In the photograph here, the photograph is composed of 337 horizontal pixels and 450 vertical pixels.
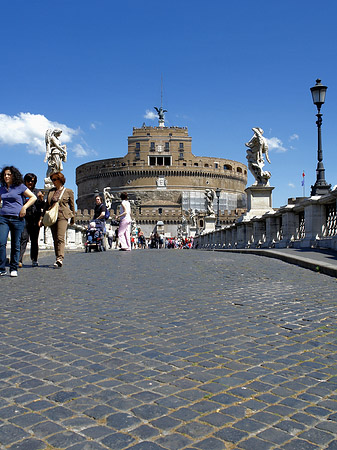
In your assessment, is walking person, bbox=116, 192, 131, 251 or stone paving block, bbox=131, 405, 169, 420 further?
walking person, bbox=116, 192, 131, 251

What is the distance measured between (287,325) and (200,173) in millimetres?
88725

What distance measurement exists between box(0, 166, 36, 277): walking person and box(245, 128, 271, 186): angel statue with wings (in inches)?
418

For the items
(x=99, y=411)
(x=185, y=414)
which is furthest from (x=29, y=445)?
(x=185, y=414)

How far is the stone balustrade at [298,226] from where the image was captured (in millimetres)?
11375

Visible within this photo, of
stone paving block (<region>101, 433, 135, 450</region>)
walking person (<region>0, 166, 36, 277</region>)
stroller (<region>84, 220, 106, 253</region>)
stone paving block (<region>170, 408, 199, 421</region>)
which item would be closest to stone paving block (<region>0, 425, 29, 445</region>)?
stone paving block (<region>101, 433, 135, 450</region>)

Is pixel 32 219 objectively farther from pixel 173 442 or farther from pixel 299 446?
pixel 299 446

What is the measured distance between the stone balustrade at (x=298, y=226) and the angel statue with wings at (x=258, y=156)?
1345 mm

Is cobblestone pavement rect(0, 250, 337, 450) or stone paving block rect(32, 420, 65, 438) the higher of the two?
cobblestone pavement rect(0, 250, 337, 450)

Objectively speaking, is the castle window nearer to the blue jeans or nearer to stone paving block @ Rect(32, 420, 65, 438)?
the blue jeans

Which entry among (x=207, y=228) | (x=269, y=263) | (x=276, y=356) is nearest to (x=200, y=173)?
(x=207, y=228)

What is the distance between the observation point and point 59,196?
8898 millimetres

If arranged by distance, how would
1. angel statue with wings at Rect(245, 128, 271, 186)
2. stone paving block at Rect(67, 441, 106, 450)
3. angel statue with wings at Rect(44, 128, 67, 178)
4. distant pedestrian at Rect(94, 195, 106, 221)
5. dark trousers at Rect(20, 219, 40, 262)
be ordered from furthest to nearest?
angel statue with wings at Rect(245, 128, 271, 186) → angel statue with wings at Rect(44, 128, 67, 178) → distant pedestrian at Rect(94, 195, 106, 221) → dark trousers at Rect(20, 219, 40, 262) → stone paving block at Rect(67, 441, 106, 450)

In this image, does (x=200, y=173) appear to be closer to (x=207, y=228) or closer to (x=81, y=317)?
(x=207, y=228)

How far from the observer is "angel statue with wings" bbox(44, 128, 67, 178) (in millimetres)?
14977
